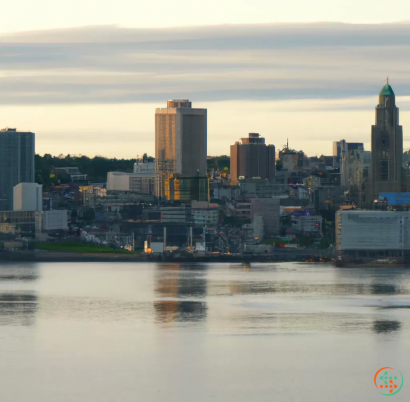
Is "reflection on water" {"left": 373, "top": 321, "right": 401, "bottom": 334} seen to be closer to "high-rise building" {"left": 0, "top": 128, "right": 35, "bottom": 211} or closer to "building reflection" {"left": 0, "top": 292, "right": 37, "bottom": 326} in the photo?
"building reflection" {"left": 0, "top": 292, "right": 37, "bottom": 326}

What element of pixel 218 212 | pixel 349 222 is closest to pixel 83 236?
pixel 218 212

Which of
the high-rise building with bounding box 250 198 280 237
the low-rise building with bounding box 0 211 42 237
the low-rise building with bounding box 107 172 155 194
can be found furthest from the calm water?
the low-rise building with bounding box 107 172 155 194

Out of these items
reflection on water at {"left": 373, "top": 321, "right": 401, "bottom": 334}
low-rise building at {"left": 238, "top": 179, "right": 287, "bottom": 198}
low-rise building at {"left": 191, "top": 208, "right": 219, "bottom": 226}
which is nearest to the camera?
reflection on water at {"left": 373, "top": 321, "right": 401, "bottom": 334}

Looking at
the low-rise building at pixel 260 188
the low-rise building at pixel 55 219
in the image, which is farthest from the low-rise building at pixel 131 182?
the low-rise building at pixel 55 219

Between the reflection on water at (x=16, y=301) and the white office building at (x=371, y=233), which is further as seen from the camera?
the white office building at (x=371, y=233)

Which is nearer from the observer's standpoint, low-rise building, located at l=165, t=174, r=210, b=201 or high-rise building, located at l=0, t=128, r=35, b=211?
high-rise building, located at l=0, t=128, r=35, b=211

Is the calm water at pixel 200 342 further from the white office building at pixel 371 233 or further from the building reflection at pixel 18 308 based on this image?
the white office building at pixel 371 233

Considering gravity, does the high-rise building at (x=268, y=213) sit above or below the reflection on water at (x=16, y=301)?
above
